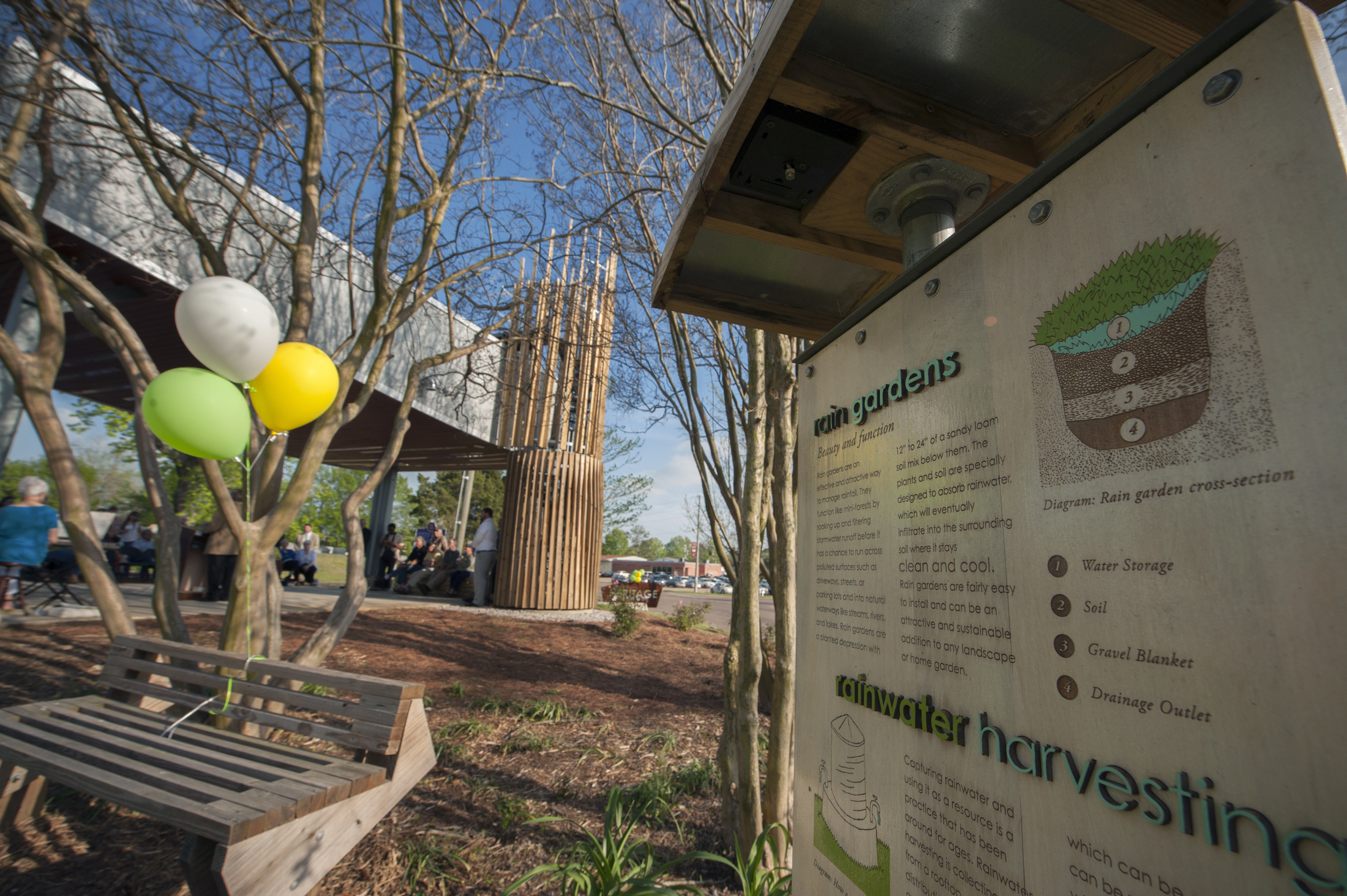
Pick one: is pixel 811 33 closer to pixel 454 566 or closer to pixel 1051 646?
pixel 1051 646

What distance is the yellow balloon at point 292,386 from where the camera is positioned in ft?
Result: 10.4

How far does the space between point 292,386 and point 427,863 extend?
2468mm

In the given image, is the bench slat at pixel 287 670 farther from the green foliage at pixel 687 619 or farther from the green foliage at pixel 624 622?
the green foliage at pixel 687 619

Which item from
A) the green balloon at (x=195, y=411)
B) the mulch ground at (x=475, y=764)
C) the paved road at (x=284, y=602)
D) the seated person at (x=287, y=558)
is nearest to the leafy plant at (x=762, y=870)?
the mulch ground at (x=475, y=764)

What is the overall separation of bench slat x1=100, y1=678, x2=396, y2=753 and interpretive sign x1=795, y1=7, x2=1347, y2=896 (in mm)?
2216

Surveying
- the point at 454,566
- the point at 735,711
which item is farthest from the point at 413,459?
the point at 735,711

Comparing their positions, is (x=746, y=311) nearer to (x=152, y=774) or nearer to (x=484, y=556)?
(x=152, y=774)

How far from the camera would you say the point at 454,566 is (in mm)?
12664

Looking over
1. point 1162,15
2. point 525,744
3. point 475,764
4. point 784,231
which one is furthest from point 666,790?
point 1162,15

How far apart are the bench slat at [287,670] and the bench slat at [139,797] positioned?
672mm

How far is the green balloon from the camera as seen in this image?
2758 millimetres

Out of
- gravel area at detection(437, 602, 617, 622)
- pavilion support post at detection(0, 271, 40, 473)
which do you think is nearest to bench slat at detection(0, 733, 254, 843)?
pavilion support post at detection(0, 271, 40, 473)

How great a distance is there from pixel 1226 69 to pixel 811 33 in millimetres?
805

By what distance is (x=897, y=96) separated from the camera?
141 cm
